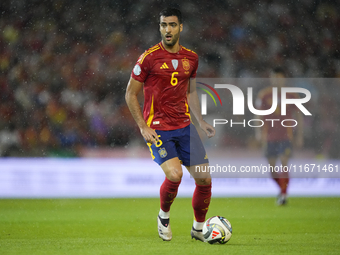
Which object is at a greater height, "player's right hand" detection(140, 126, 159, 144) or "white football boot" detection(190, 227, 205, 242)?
"player's right hand" detection(140, 126, 159, 144)

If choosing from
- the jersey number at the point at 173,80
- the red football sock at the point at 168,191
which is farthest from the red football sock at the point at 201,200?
the jersey number at the point at 173,80

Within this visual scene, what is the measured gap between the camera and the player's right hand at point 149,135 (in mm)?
4160

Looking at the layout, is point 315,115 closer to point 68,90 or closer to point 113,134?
point 113,134

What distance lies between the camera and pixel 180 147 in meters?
4.39

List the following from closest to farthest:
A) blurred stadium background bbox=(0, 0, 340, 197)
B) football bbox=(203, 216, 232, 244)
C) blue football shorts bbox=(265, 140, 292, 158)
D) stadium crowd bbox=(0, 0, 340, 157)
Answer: football bbox=(203, 216, 232, 244), blue football shorts bbox=(265, 140, 292, 158), blurred stadium background bbox=(0, 0, 340, 197), stadium crowd bbox=(0, 0, 340, 157)

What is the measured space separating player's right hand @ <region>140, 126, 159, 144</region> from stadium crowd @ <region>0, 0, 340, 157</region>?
18.4ft

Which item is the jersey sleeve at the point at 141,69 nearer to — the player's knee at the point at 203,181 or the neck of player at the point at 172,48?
the neck of player at the point at 172,48

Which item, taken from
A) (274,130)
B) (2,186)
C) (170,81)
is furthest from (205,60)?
(170,81)

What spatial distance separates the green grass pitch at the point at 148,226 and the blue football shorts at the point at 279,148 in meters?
0.76

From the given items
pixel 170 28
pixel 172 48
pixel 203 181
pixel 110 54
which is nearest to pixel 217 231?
pixel 203 181

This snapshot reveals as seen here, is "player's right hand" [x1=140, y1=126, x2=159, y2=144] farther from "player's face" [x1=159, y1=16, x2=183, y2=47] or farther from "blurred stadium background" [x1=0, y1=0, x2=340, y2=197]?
"blurred stadium background" [x1=0, y1=0, x2=340, y2=197]

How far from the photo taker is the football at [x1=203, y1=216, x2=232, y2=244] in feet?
13.6

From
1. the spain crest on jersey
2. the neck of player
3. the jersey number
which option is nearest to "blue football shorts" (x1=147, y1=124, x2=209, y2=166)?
the jersey number

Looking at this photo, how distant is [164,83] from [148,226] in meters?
1.91
